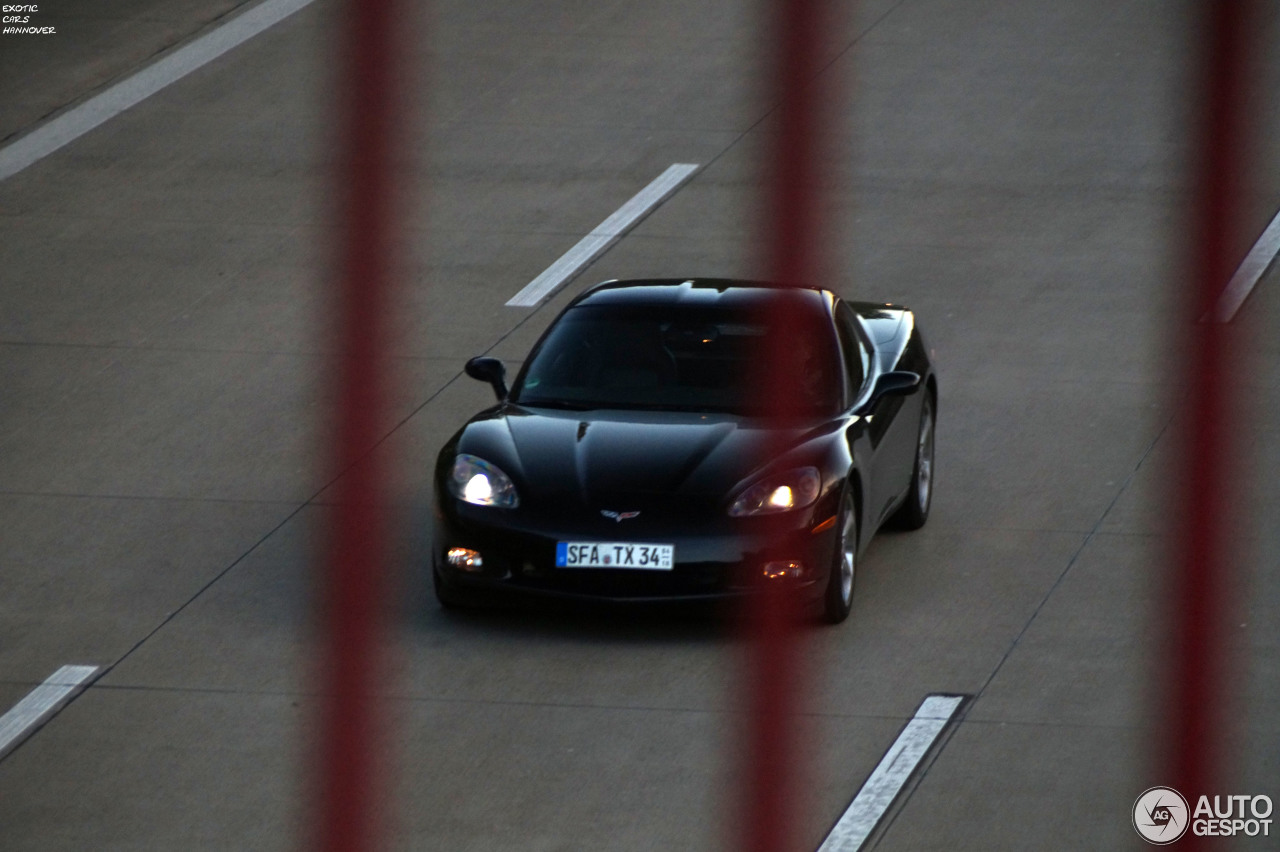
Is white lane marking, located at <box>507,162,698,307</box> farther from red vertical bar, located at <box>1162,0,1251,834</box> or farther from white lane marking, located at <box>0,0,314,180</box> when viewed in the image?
red vertical bar, located at <box>1162,0,1251,834</box>

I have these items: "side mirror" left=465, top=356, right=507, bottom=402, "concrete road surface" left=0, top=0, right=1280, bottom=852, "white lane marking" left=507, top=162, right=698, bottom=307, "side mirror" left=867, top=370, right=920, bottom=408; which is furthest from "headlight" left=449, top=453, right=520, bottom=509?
"white lane marking" left=507, top=162, right=698, bottom=307

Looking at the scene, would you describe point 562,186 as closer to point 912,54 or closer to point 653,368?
point 912,54

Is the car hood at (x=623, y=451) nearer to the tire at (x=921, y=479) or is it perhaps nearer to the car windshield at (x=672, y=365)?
the car windshield at (x=672, y=365)

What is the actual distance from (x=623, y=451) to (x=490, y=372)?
102 centimetres

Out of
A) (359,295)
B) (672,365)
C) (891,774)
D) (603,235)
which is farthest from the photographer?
(603,235)

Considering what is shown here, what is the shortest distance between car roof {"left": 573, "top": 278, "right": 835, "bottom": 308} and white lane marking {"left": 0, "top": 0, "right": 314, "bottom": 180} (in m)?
8.42

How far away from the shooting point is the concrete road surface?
648 cm

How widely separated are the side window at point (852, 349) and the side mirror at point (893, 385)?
79mm

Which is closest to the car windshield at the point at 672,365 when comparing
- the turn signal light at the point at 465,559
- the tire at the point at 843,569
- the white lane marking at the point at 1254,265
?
the tire at the point at 843,569

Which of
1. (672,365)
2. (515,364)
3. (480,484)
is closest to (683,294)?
(672,365)

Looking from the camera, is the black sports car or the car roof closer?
the black sports car

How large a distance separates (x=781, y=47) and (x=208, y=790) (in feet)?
13.5

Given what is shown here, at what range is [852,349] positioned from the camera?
898 centimetres

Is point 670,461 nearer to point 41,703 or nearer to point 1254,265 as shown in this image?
point 41,703
